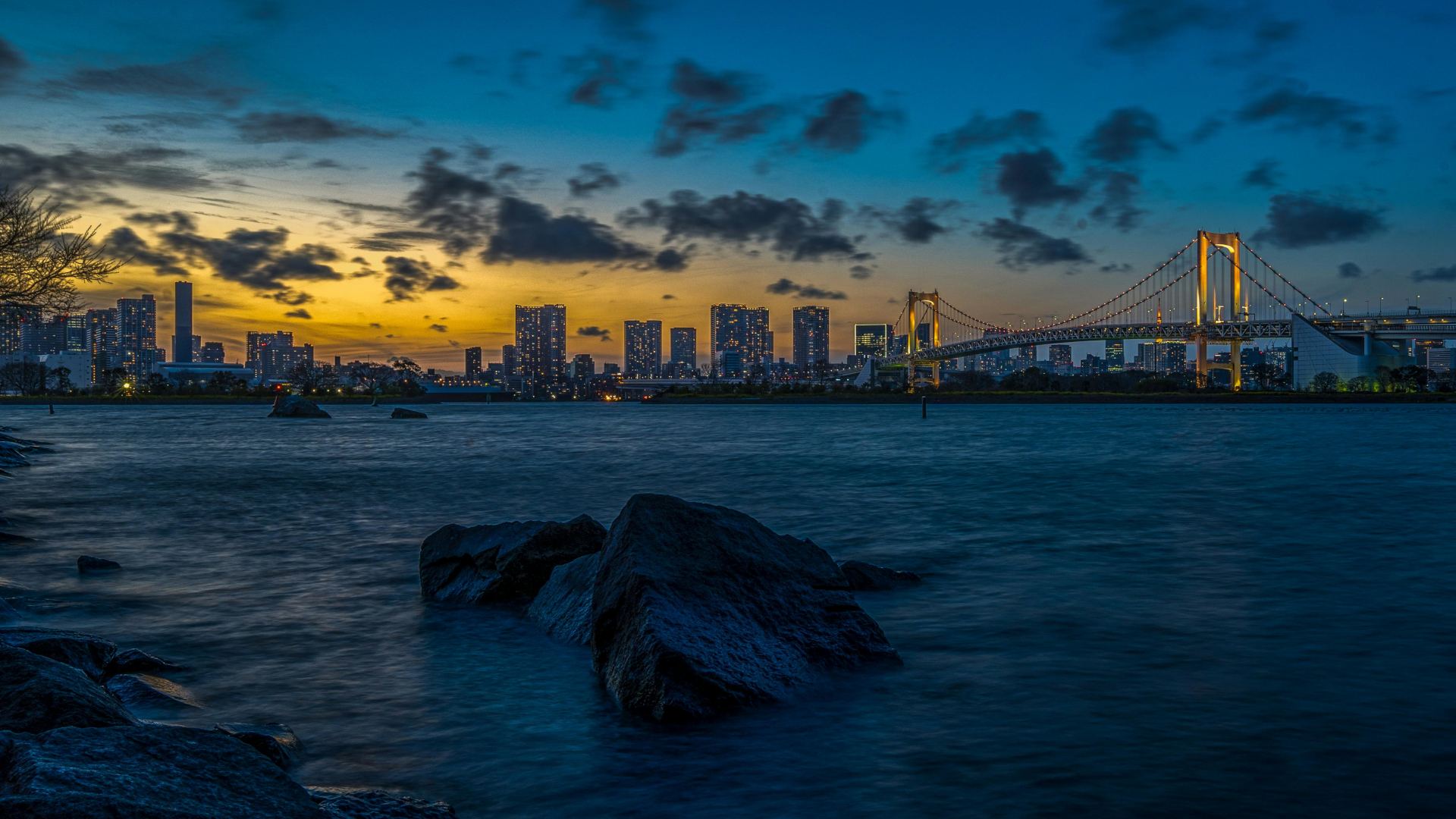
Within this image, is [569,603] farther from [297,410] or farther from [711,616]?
[297,410]

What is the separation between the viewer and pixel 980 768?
4727 mm

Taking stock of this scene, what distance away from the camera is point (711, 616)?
5461 millimetres

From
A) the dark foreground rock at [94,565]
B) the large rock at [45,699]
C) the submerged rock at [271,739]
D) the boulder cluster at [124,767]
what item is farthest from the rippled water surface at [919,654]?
the large rock at [45,699]

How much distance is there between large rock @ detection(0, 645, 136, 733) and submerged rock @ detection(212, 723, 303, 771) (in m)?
0.63

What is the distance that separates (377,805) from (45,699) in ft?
4.50

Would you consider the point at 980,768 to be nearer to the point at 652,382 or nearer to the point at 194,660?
the point at 194,660

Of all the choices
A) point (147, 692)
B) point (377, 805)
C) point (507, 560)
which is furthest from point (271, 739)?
point (507, 560)

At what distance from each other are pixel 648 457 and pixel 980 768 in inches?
1111

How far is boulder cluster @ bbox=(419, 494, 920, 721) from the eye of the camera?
17.2 feet

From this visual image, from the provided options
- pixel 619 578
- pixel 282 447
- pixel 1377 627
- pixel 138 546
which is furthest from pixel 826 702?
pixel 282 447

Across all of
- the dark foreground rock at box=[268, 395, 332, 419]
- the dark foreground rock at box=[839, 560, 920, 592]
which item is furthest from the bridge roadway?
the dark foreground rock at box=[839, 560, 920, 592]

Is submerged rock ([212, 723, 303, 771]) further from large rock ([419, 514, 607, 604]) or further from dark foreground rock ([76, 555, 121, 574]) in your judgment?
dark foreground rock ([76, 555, 121, 574])

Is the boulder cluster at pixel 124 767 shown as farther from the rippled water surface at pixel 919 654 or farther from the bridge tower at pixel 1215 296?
the bridge tower at pixel 1215 296

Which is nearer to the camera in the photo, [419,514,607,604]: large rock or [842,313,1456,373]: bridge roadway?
[419,514,607,604]: large rock
